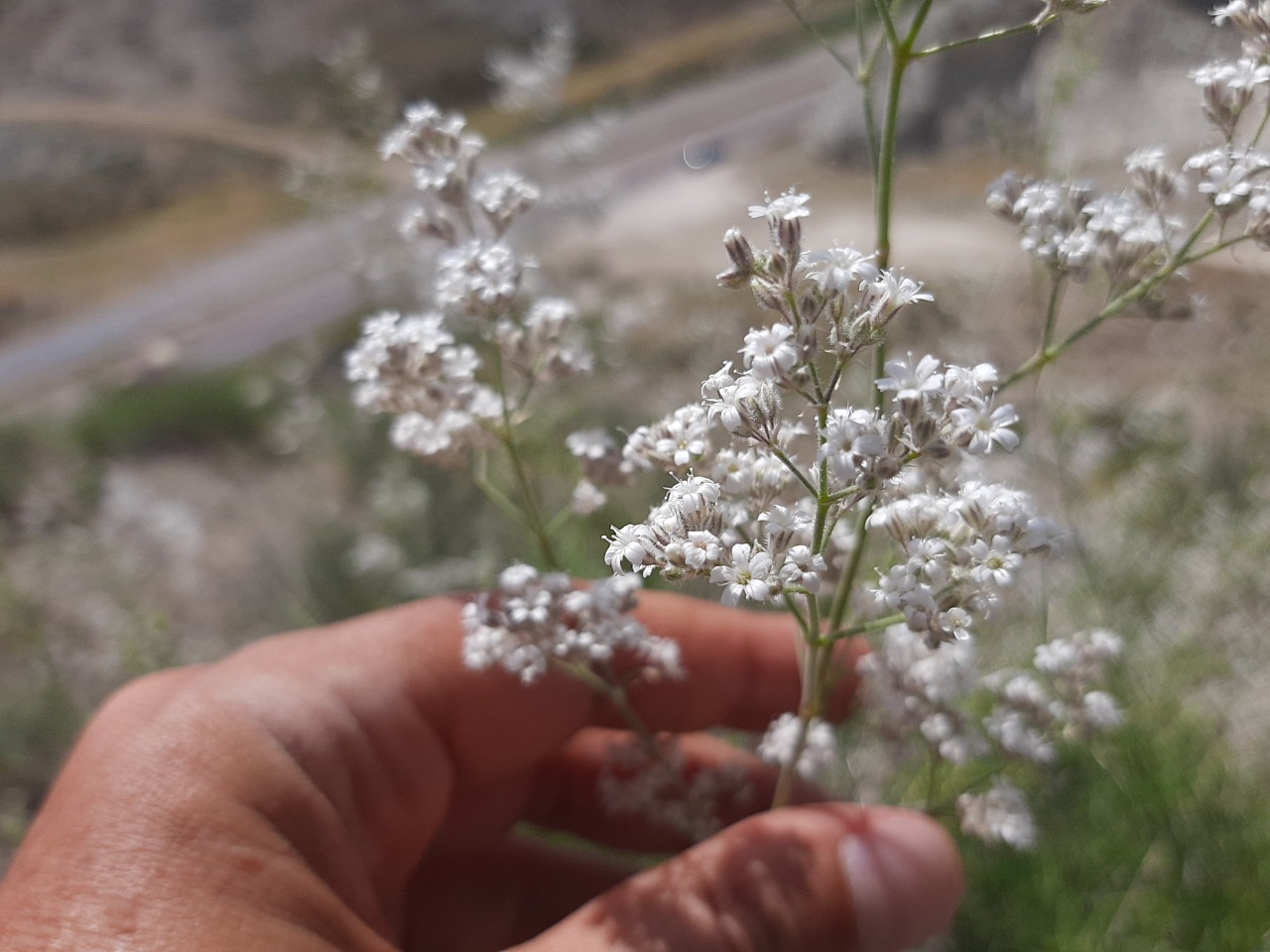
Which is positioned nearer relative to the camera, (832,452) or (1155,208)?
(832,452)

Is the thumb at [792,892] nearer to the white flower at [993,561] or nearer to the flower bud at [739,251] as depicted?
the white flower at [993,561]

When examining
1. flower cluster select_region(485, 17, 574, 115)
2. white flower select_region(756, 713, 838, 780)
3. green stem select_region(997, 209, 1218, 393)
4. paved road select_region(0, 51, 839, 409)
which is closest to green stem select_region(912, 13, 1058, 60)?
green stem select_region(997, 209, 1218, 393)

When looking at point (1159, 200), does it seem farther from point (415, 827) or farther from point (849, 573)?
point (415, 827)

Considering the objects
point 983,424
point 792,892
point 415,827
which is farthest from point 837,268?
point 415,827

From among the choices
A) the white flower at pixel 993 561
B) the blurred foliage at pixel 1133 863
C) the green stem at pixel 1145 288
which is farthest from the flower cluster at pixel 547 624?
the blurred foliage at pixel 1133 863

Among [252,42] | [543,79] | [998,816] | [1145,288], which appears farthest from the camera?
[252,42]
